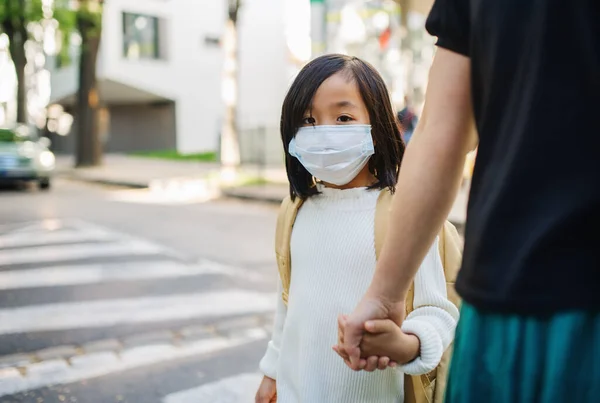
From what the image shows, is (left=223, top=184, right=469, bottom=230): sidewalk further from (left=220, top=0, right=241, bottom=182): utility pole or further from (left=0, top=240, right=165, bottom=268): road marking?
(left=0, top=240, right=165, bottom=268): road marking

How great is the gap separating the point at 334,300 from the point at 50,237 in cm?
827

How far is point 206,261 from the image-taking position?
7863mm

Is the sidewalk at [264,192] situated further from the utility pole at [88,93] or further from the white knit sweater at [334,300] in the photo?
the white knit sweater at [334,300]

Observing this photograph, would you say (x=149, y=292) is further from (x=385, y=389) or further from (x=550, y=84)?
(x=550, y=84)

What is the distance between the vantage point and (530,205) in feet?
3.46

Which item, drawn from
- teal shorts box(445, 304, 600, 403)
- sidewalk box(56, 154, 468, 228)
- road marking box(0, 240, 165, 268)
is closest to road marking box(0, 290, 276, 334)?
road marking box(0, 240, 165, 268)

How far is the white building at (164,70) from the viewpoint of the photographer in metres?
34.2

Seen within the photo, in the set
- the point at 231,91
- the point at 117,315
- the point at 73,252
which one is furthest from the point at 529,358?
the point at 231,91

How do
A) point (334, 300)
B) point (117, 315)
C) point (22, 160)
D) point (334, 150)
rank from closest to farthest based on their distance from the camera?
point (334, 300), point (334, 150), point (117, 315), point (22, 160)

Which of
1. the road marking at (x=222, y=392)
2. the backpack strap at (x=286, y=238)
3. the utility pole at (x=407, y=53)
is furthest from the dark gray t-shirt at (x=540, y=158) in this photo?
the utility pole at (x=407, y=53)

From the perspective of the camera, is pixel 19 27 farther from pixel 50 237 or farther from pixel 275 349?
pixel 275 349

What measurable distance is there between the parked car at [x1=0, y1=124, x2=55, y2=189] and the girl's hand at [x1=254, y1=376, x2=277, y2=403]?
49.8 ft

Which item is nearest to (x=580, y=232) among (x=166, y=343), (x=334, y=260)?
(x=334, y=260)

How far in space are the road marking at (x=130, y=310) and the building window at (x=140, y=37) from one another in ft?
99.3
